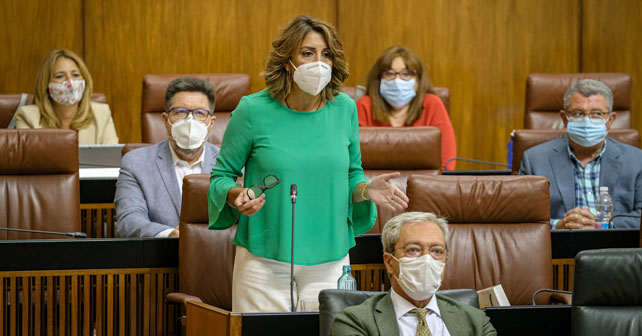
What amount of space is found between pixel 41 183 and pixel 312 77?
162cm

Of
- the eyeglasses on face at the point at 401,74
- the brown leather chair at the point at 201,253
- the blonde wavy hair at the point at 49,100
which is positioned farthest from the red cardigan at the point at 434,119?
the brown leather chair at the point at 201,253

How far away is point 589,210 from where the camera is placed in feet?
11.8

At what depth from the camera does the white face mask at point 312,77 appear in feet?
7.34

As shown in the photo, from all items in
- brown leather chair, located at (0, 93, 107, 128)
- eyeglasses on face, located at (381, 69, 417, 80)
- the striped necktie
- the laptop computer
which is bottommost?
the striped necktie

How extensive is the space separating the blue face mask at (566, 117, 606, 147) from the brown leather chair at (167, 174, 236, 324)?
1.61 metres

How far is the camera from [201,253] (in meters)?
2.93

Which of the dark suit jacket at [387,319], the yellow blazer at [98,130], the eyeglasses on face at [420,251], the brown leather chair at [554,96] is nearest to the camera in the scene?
the dark suit jacket at [387,319]

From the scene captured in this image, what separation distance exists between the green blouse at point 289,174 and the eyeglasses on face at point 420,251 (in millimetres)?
200

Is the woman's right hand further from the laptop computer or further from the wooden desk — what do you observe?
the laptop computer

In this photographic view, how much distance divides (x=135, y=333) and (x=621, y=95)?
336cm

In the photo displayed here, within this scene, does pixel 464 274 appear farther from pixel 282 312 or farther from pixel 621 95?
pixel 621 95

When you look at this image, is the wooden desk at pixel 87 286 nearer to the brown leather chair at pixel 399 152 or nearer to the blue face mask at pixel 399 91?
the brown leather chair at pixel 399 152

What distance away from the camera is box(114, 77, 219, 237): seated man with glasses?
3.25 metres

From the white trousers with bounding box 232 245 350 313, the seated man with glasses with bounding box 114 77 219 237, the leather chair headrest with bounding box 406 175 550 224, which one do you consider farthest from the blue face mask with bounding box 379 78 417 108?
the white trousers with bounding box 232 245 350 313
